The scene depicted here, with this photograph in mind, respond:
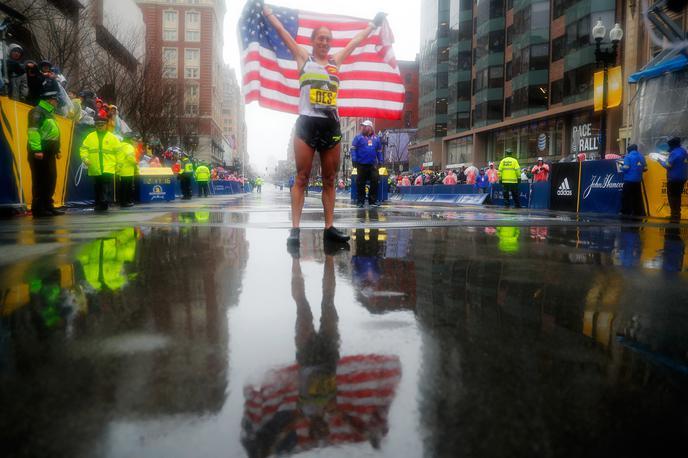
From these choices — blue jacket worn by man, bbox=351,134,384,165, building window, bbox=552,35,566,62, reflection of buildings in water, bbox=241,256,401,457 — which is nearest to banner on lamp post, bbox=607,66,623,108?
blue jacket worn by man, bbox=351,134,384,165

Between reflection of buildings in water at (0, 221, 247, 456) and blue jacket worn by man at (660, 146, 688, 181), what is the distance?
10674mm

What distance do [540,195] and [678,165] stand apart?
6.28 meters

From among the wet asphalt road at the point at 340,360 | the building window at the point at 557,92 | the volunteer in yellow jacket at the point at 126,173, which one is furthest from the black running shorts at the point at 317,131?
the building window at the point at 557,92

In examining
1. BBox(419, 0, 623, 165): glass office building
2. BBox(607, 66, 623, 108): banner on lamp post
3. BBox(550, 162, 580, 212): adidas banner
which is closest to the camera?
BBox(607, 66, 623, 108): banner on lamp post

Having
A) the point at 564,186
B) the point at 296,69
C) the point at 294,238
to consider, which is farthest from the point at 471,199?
the point at 294,238

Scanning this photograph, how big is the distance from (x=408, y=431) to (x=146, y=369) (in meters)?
0.74

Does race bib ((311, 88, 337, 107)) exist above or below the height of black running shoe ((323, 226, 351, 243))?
above

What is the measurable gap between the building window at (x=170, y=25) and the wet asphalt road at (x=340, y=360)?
102580 millimetres

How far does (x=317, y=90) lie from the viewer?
473cm

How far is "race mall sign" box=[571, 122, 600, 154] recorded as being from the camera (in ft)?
113

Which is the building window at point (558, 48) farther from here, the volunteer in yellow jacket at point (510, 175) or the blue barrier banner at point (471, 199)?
the volunteer in yellow jacket at point (510, 175)

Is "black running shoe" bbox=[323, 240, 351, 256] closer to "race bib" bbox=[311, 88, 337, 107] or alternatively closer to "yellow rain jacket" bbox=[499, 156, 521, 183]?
"race bib" bbox=[311, 88, 337, 107]

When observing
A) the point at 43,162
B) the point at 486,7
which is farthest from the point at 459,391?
the point at 486,7

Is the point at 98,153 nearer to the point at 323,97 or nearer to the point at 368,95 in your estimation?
the point at 368,95
